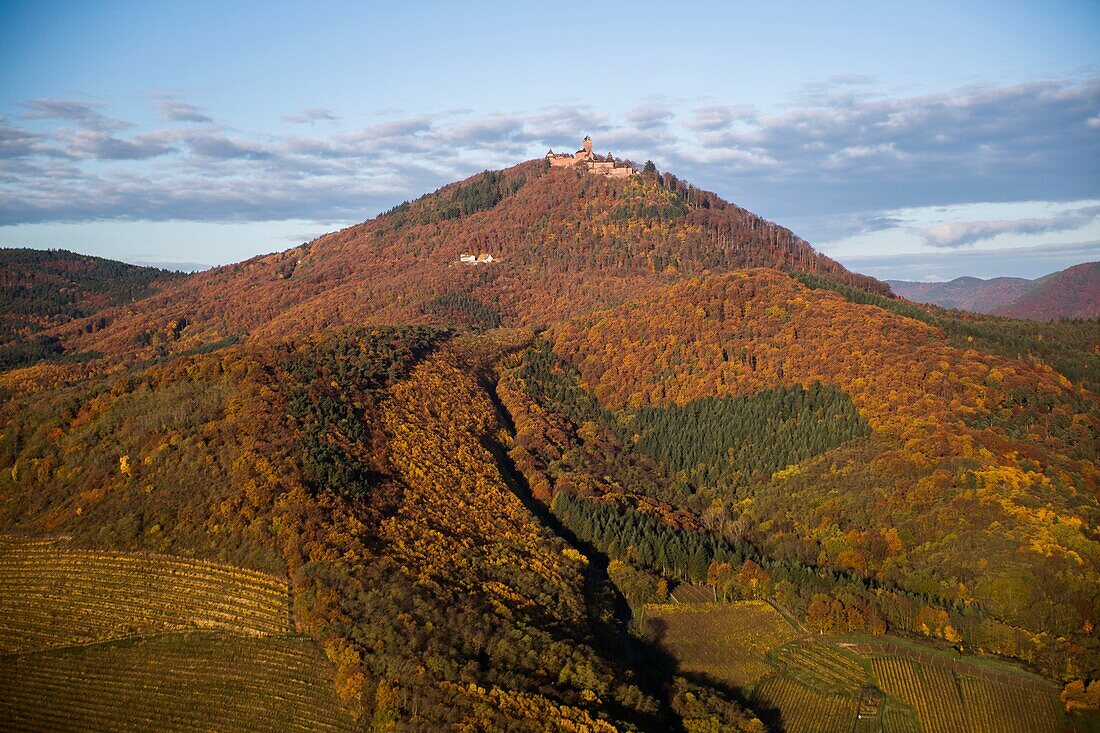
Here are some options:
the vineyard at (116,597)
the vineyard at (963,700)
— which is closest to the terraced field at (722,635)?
the vineyard at (963,700)

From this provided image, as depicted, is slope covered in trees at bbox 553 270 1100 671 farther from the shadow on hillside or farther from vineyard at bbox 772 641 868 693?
the shadow on hillside

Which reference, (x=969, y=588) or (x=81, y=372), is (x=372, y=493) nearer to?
(x=969, y=588)

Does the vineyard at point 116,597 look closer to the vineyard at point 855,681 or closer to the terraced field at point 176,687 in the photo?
the terraced field at point 176,687

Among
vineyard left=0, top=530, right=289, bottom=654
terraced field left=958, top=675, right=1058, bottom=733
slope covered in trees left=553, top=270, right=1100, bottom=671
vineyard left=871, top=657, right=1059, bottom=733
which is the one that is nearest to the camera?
vineyard left=0, top=530, right=289, bottom=654

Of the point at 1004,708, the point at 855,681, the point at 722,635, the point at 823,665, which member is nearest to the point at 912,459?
the point at 823,665

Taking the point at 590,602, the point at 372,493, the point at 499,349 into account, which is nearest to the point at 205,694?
the point at 372,493

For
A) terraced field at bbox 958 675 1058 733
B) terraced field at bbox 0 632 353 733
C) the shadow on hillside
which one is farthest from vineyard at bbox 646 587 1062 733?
terraced field at bbox 0 632 353 733
